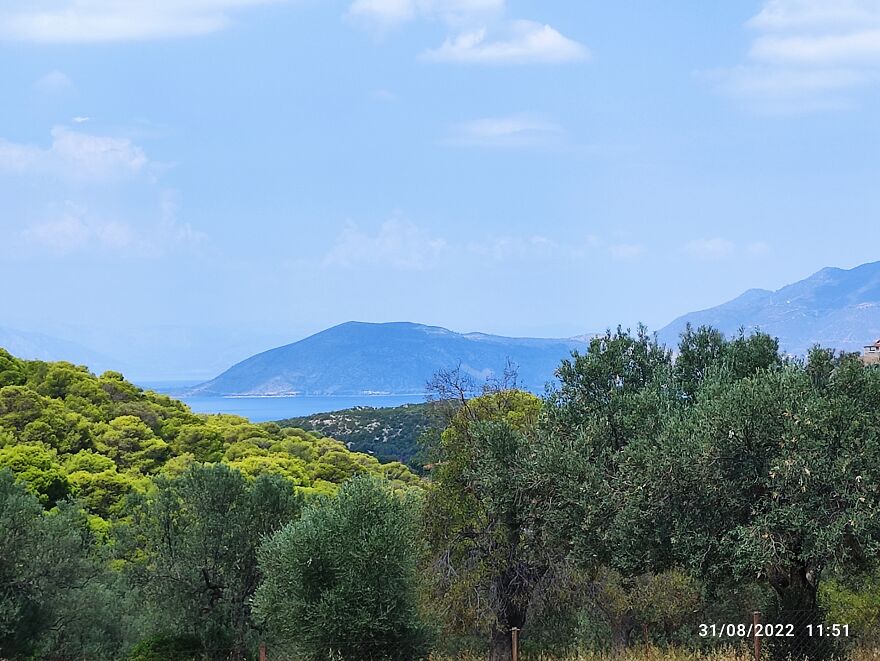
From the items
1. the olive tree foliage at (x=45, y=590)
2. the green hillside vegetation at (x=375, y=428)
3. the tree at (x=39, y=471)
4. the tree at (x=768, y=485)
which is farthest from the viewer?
the green hillside vegetation at (x=375, y=428)

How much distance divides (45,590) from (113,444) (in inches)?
1186

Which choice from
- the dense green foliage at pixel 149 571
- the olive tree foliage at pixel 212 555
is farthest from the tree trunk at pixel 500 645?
the olive tree foliage at pixel 212 555

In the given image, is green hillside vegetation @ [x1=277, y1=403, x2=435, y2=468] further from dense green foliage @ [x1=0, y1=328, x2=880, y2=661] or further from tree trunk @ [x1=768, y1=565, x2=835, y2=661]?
tree trunk @ [x1=768, y1=565, x2=835, y2=661]

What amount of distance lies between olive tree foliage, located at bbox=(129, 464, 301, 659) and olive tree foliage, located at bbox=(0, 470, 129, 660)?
4.91ft

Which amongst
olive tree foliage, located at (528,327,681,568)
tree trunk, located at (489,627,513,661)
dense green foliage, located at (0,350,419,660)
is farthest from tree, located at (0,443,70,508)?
olive tree foliage, located at (528,327,681,568)

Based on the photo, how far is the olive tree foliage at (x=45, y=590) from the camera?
75.6ft

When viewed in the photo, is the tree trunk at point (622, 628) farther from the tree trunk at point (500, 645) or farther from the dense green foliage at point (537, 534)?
the tree trunk at point (500, 645)

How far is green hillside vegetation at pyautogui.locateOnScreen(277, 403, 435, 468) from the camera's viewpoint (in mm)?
96375

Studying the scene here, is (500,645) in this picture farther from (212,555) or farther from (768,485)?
(768,485)

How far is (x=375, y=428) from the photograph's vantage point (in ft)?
344

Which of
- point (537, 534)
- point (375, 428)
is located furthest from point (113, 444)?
point (375, 428)

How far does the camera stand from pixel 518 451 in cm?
1836

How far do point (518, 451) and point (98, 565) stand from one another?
1435cm

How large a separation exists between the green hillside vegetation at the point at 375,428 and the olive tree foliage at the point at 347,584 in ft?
231
